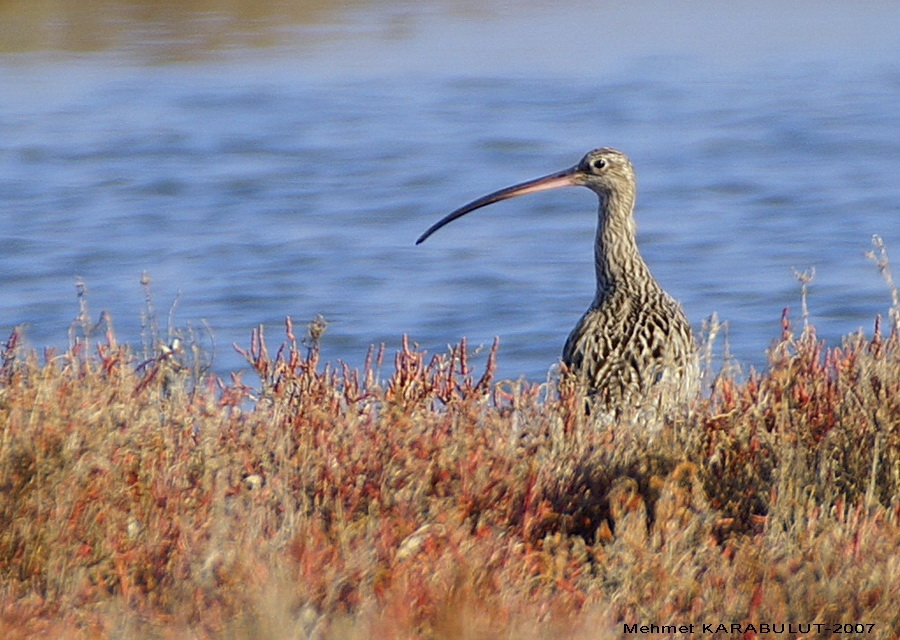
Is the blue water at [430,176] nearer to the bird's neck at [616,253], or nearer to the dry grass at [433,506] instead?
the bird's neck at [616,253]

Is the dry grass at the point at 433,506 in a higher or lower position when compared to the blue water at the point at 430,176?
lower

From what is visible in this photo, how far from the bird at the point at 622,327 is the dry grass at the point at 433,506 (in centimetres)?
64

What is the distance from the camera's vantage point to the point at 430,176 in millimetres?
17641

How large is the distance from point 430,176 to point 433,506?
A: 42.5 feet

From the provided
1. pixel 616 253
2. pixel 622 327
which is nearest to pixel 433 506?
pixel 622 327

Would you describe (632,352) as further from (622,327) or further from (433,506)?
(433,506)

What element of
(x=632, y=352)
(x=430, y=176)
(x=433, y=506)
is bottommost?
(x=433, y=506)

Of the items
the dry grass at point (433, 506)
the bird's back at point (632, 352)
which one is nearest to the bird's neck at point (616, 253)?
the bird's back at point (632, 352)

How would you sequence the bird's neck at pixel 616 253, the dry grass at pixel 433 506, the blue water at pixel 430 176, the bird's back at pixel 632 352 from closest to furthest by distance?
1. the dry grass at pixel 433 506
2. the bird's back at pixel 632 352
3. the bird's neck at pixel 616 253
4. the blue water at pixel 430 176

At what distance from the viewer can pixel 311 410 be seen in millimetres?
5465

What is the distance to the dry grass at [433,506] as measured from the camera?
4207 mm

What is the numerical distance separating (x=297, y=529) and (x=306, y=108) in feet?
53.7

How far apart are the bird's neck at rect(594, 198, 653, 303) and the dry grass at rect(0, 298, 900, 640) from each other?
1.66 meters

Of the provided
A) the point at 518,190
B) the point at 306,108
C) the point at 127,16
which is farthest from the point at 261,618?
the point at 127,16
